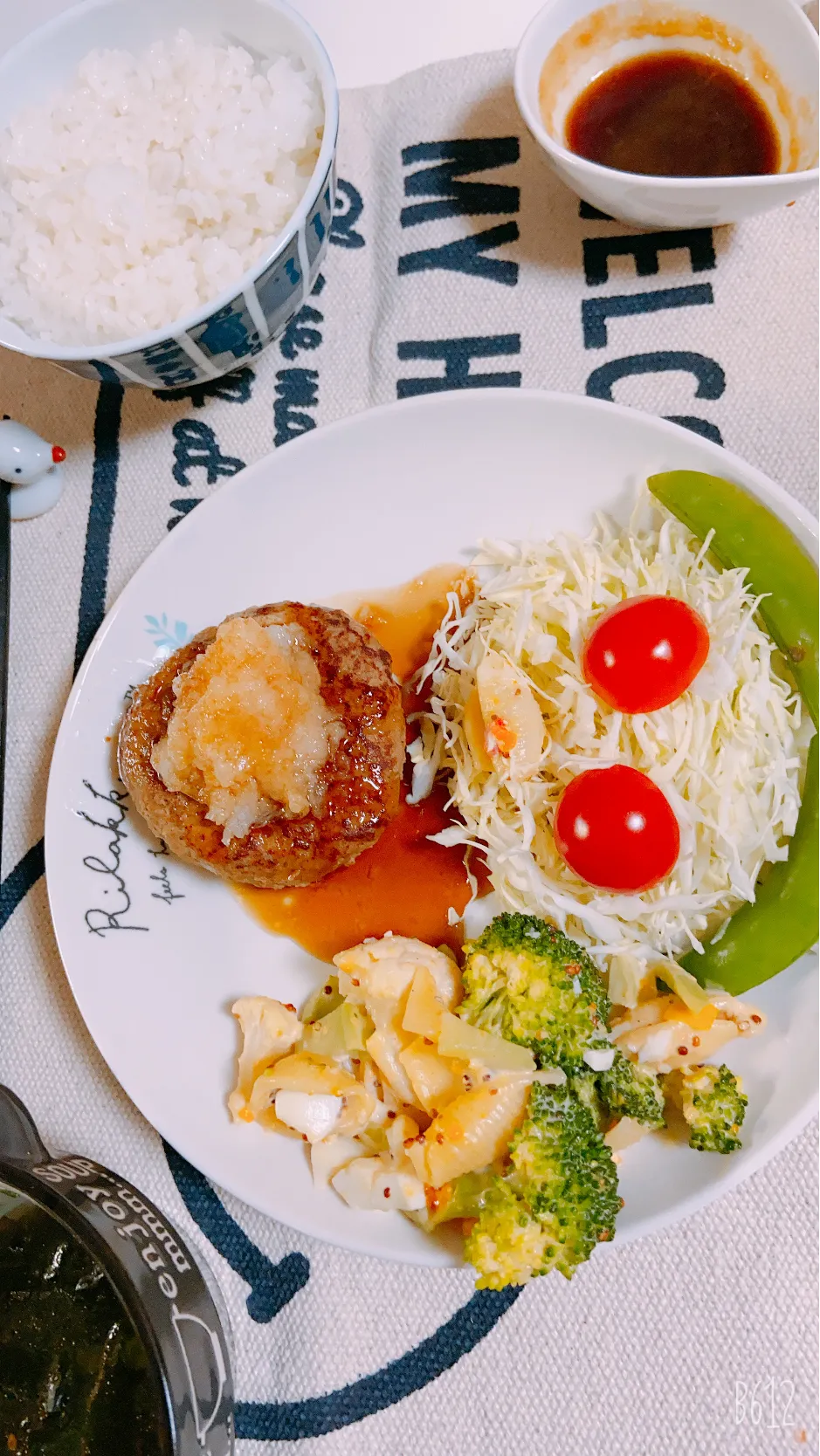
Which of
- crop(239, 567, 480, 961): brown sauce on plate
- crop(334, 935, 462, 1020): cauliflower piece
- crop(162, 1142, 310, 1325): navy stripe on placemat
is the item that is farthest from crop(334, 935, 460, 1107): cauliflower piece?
crop(162, 1142, 310, 1325): navy stripe on placemat

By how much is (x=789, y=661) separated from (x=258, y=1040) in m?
1.83

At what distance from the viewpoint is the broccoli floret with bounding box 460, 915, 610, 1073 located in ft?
7.72

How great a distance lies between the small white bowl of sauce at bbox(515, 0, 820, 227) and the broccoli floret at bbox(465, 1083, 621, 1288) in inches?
98.2

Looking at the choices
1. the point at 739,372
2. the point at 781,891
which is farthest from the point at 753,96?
the point at 781,891

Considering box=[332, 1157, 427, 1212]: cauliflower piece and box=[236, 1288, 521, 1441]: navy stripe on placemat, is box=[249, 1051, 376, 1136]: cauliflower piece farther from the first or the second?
box=[236, 1288, 521, 1441]: navy stripe on placemat

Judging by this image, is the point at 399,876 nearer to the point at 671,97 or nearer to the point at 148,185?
the point at 148,185

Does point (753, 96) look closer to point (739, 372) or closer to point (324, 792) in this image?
point (739, 372)

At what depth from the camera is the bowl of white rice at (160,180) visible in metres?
2.57

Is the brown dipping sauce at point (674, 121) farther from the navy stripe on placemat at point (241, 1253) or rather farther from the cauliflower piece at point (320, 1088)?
the navy stripe on placemat at point (241, 1253)

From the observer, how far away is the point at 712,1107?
2.33m

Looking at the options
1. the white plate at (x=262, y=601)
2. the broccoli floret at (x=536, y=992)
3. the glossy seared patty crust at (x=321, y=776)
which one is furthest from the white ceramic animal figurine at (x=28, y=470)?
the broccoli floret at (x=536, y=992)

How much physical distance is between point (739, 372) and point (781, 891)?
1.60 m

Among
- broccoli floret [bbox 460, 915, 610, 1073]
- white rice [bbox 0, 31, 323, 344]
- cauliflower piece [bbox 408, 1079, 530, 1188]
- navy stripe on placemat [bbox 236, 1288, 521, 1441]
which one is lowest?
navy stripe on placemat [bbox 236, 1288, 521, 1441]

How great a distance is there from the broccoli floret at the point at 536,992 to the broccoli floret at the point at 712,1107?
0.24 metres
